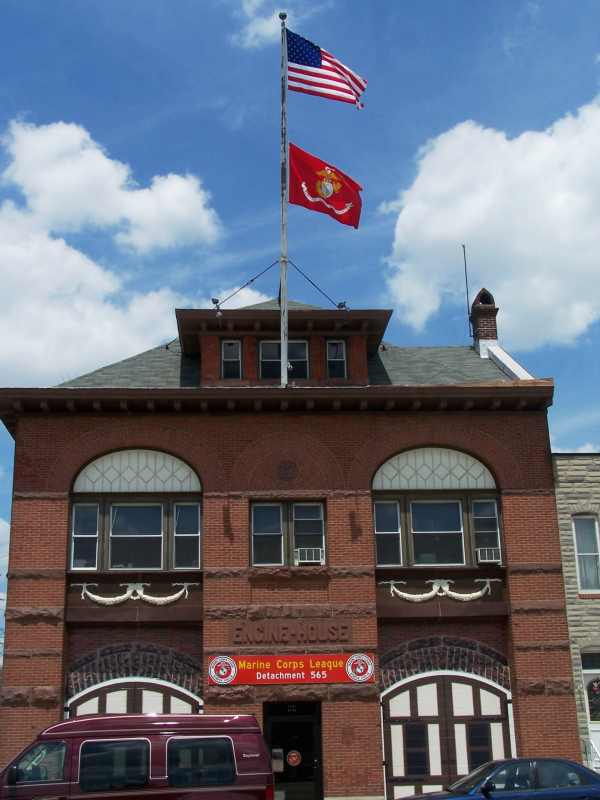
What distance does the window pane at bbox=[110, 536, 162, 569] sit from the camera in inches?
895

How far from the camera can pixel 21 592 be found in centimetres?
2208

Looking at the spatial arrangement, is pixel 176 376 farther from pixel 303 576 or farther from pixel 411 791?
pixel 411 791

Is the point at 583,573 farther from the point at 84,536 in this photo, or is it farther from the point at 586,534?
the point at 84,536

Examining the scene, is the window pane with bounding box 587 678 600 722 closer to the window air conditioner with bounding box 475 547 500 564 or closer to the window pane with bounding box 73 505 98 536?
the window air conditioner with bounding box 475 547 500 564

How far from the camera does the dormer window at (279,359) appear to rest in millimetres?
25336

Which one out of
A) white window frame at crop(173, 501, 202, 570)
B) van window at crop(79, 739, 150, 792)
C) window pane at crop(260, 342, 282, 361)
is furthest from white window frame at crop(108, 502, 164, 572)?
van window at crop(79, 739, 150, 792)

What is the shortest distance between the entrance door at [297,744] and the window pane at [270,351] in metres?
8.77

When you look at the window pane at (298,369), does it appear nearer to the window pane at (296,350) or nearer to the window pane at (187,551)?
the window pane at (296,350)

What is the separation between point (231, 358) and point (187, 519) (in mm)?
4633

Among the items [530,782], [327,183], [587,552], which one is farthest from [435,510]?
[327,183]

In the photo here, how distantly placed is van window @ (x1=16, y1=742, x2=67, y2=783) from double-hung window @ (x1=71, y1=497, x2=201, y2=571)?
7907mm

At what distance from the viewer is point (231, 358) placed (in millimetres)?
25422

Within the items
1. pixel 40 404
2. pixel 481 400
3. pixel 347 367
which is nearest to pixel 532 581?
pixel 481 400

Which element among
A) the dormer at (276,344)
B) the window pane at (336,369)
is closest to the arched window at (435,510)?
the dormer at (276,344)
